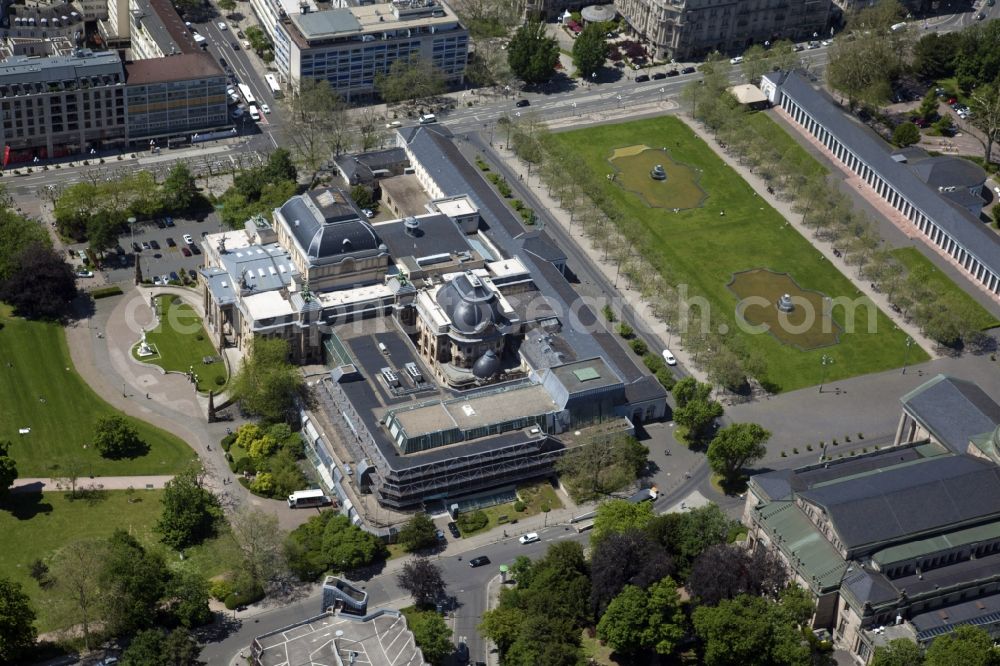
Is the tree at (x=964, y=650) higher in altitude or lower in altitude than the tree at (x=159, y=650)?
higher

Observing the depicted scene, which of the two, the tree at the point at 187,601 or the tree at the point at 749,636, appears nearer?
the tree at the point at 749,636

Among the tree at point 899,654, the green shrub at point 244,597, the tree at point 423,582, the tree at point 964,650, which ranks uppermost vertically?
the tree at point 964,650

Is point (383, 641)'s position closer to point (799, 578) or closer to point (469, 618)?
point (469, 618)

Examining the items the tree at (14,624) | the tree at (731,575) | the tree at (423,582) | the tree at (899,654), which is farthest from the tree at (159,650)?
the tree at (899,654)

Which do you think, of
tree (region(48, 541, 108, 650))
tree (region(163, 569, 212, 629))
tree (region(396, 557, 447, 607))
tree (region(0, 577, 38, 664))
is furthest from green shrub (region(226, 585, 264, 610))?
tree (region(0, 577, 38, 664))

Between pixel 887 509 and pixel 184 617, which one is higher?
pixel 887 509

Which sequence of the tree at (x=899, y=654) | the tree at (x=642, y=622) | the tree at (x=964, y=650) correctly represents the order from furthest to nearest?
the tree at (x=642, y=622)
the tree at (x=899, y=654)
the tree at (x=964, y=650)

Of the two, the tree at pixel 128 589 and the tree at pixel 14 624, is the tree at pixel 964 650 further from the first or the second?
the tree at pixel 14 624

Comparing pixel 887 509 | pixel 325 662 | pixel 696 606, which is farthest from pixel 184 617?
pixel 887 509
